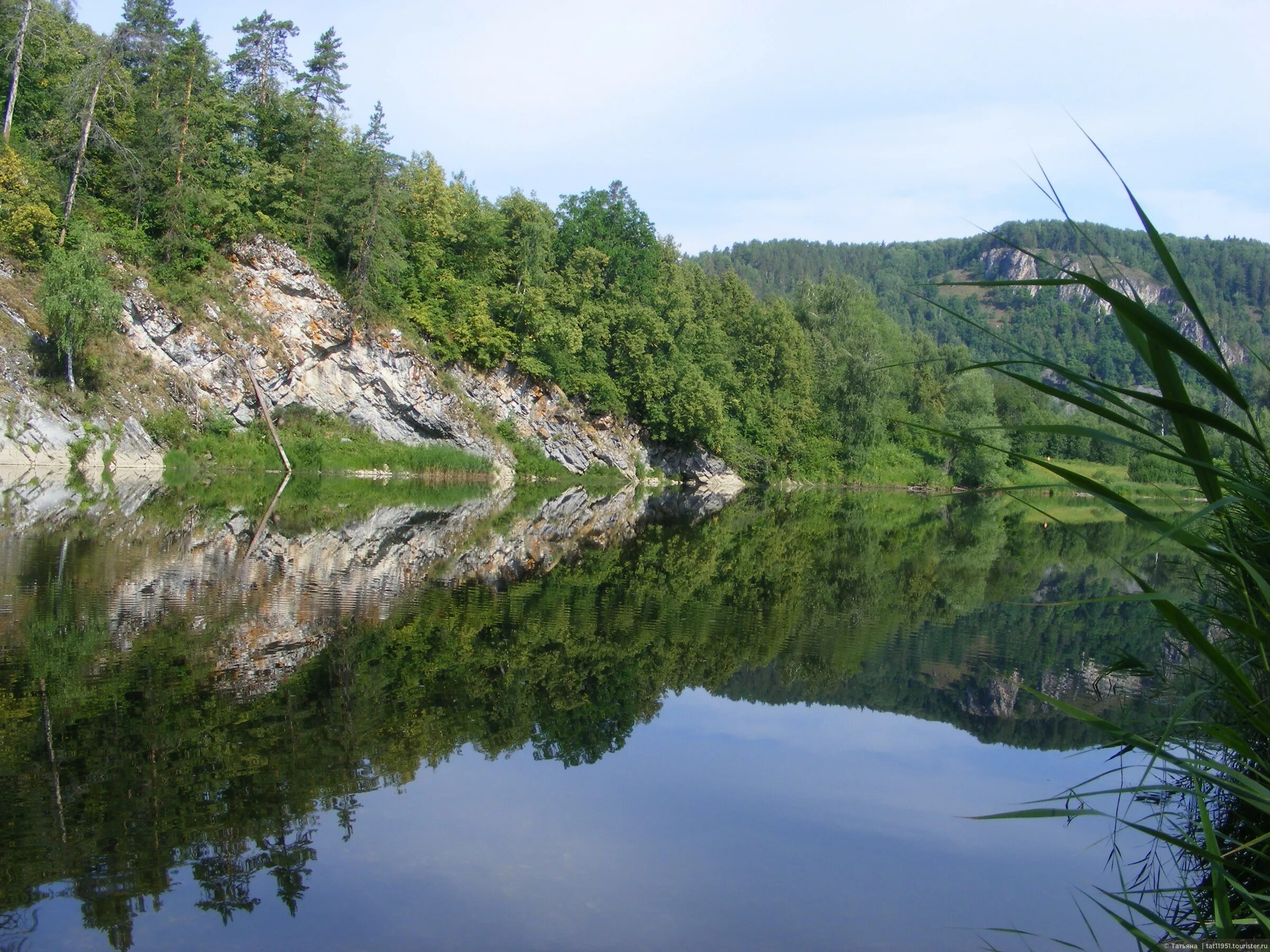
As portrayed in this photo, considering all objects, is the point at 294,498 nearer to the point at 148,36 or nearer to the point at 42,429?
the point at 42,429

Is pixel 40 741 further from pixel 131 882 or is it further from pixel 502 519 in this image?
pixel 502 519

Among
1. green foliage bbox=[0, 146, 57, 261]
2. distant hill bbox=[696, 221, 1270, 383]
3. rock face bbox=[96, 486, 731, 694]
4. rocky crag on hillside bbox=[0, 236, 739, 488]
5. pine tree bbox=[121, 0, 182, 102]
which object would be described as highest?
distant hill bbox=[696, 221, 1270, 383]

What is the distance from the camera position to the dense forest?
41.2 metres

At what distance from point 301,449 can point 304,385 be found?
11.7 feet

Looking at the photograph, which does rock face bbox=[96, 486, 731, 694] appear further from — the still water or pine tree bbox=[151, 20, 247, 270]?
pine tree bbox=[151, 20, 247, 270]

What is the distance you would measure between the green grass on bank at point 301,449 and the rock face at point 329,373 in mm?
741

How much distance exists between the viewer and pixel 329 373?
152 feet

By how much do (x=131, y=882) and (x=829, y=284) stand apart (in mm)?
82268

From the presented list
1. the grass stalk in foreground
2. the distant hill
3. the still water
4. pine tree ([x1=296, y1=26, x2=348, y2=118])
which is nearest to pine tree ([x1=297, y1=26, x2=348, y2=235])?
pine tree ([x1=296, y1=26, x2=348, y2=118])

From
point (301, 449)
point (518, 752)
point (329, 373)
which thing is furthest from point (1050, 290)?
point (518, 752)

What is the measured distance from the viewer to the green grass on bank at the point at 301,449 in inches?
1571

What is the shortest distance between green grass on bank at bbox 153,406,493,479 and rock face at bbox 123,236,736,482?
741mm

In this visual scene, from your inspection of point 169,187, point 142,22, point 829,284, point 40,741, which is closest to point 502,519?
point 40,741

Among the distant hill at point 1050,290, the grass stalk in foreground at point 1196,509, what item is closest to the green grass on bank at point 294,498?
the grass stalk in foreground at point 1196,509
